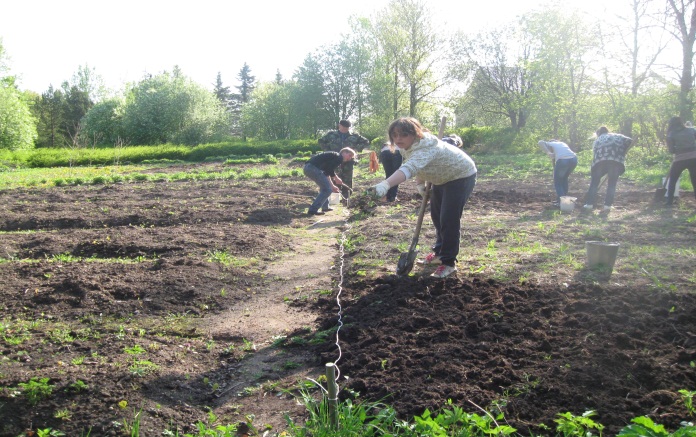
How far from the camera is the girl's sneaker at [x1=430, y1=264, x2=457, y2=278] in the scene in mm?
5578

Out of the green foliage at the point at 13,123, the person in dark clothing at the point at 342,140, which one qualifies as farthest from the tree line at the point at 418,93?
the person in dark clothing at the point at 342,140

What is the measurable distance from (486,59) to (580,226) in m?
30.7

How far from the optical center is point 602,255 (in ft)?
18.6

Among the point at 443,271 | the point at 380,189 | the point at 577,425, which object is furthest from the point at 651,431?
the point at 443,271

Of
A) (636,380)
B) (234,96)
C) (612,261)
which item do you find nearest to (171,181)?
(612,261)

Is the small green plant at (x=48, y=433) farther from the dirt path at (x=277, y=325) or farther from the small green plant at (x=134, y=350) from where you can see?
the small green plant at (x=134, y=350)

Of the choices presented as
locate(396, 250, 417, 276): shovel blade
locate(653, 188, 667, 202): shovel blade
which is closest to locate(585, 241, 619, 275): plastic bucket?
locate(396, 250, 417, 276): shovel blade

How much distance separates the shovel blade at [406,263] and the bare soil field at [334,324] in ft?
0.36

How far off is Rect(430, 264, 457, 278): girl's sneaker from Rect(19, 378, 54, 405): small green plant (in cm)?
361

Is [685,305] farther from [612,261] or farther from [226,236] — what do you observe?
[226,236]

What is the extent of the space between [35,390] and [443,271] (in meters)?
3.81

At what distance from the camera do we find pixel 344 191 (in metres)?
12.5

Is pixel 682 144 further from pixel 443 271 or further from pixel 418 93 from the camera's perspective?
pixel 418 93

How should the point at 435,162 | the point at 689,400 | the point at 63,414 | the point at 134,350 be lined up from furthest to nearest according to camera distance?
1. the point at 435,162
2. the point at 134,350
3. the point at 63,414
4. the point at 689,400
